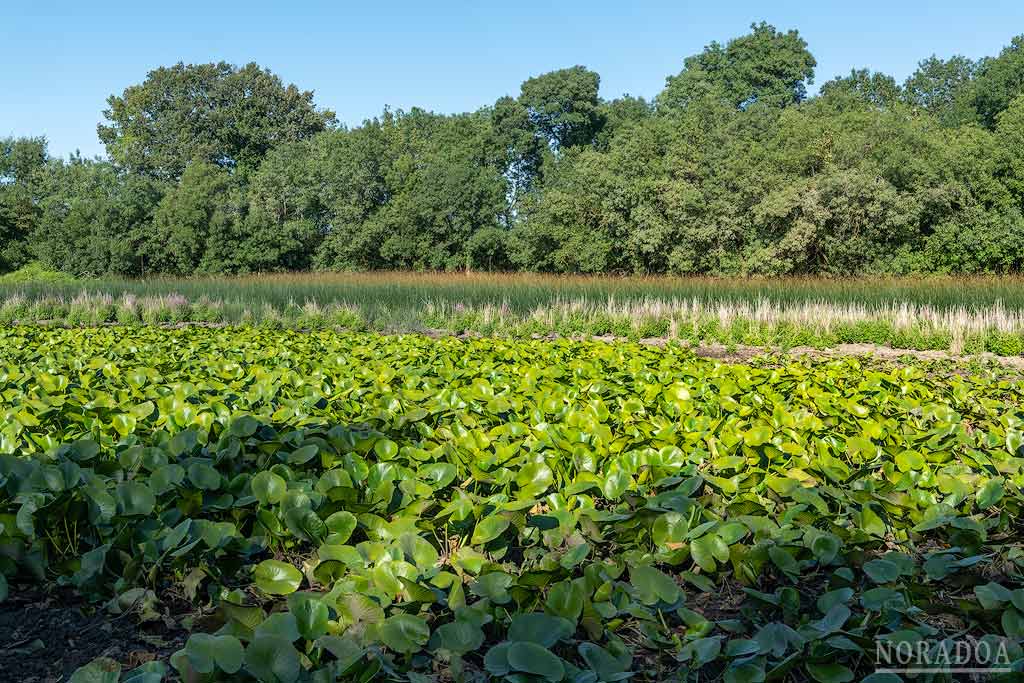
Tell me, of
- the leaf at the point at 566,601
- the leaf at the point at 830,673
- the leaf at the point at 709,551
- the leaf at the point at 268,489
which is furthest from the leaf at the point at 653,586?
the leaf at the point at 268,489

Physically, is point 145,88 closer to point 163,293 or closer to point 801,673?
point 163,293

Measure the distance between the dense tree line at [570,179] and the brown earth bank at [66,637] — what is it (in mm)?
25424

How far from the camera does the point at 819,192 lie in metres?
25.5

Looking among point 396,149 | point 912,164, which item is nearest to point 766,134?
point 912,164

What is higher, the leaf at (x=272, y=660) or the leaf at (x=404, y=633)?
the leaf at (x=272, y=660)

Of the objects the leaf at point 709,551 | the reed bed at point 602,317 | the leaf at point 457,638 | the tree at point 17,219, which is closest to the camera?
the leaf at point 457,638

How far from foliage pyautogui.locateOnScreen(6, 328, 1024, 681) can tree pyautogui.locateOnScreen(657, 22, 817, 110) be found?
40.8m

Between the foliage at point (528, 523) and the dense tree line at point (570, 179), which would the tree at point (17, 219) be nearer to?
the dense tree line at point (570, 179)

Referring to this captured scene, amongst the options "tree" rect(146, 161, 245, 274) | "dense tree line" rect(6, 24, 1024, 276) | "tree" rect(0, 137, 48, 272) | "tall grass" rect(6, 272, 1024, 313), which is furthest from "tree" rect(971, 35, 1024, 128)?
"tree" rect(0, 137, 48, 272)

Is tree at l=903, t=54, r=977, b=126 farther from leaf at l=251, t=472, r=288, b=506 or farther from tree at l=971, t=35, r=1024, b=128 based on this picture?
leaf at l=251, t=472, r=288, b=506

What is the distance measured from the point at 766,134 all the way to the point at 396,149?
16397mm

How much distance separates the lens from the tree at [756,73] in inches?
1686

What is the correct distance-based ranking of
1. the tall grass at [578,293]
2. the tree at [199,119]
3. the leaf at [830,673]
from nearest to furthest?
the leaf at [830,673]
the tall grass at [578,293]
the tree at [199,119]

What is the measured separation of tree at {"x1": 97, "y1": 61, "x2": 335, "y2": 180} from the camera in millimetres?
50469
